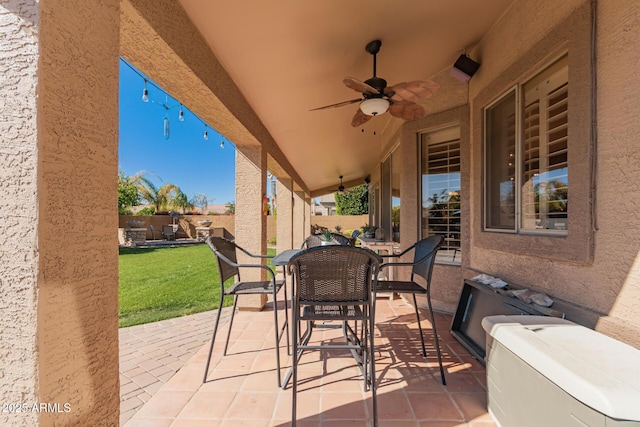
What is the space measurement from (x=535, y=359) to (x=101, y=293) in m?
1.99

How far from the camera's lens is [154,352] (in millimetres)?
2711

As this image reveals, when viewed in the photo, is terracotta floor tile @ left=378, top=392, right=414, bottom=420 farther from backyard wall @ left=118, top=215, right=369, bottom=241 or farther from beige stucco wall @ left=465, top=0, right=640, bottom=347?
backyard wall @ left=118, top=215, right=369, bottom=241

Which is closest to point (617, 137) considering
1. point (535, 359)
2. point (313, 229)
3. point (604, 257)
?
point (604, 257)

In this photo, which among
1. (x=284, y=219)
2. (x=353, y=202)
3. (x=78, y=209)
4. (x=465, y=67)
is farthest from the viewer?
Answer: (x=353, y=202)

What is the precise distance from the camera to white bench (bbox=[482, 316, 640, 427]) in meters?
1.05

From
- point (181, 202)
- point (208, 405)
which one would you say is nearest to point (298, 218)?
point (208, 405)

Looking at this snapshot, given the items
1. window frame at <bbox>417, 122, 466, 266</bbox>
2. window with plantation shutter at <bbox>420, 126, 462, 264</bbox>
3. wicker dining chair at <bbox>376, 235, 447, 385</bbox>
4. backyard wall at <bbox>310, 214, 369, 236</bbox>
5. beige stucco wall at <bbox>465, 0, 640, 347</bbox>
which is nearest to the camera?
beige stucco wall at <bbox>465, 0, 640, 347</bbox>

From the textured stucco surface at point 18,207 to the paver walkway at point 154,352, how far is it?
3.80 ft

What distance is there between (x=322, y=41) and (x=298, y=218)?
838 cm

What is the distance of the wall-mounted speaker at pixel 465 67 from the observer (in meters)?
3.23

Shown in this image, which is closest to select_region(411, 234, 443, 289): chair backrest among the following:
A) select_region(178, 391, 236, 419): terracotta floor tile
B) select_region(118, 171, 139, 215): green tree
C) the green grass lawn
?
select_region(178, 391, 236, 419): terracotta floor tile

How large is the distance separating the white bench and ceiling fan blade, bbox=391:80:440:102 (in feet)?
6.74

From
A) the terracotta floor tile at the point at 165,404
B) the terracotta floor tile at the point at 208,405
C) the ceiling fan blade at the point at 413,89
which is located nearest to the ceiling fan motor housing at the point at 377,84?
the ceiling fan blade at the point at 413,89

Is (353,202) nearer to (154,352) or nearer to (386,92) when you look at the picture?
(386,92)
